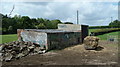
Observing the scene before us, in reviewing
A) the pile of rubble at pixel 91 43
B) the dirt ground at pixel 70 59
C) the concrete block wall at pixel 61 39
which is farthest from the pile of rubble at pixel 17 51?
the pile of rubble at pixel 91 43

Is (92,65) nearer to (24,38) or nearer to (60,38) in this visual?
(60,38)

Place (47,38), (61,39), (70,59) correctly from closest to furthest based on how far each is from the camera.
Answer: (70,59), (47,38), (61,39)

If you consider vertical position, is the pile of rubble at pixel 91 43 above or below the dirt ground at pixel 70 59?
above

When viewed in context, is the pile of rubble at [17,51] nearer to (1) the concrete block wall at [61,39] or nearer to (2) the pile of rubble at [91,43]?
(1) the concrete block wall at [61,39]

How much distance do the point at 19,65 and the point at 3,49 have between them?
5.74m

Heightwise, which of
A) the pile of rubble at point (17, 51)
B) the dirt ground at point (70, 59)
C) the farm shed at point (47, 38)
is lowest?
the dirt ground at point (70, 59)

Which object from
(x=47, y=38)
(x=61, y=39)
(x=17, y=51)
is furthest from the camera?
(x=61, y=39)

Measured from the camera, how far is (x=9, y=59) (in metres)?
14.8

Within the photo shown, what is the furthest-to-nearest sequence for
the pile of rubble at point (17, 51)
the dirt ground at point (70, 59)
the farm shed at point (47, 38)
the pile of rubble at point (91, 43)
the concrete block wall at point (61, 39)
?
the concrete block wall at point (61, 39)
the farm shed at point (47, 38)
the pile of rubble at point (91, 43)
the pile of rubble at point (17, 51)
the dirt ground at point (70, 59)

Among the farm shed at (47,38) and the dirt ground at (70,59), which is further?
the farm shed at (47,38)

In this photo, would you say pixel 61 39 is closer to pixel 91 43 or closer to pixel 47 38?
pixel 47 38

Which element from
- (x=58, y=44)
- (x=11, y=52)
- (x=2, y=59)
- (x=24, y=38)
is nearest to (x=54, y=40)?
(x=58, y=44)

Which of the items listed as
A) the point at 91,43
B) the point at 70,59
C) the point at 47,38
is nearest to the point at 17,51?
the point at 47,38

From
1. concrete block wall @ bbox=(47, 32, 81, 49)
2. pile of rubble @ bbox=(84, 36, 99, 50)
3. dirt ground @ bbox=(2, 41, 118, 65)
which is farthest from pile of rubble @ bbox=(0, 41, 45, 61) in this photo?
pile of rubble @ bbox=(84, 36, 99, 50)
